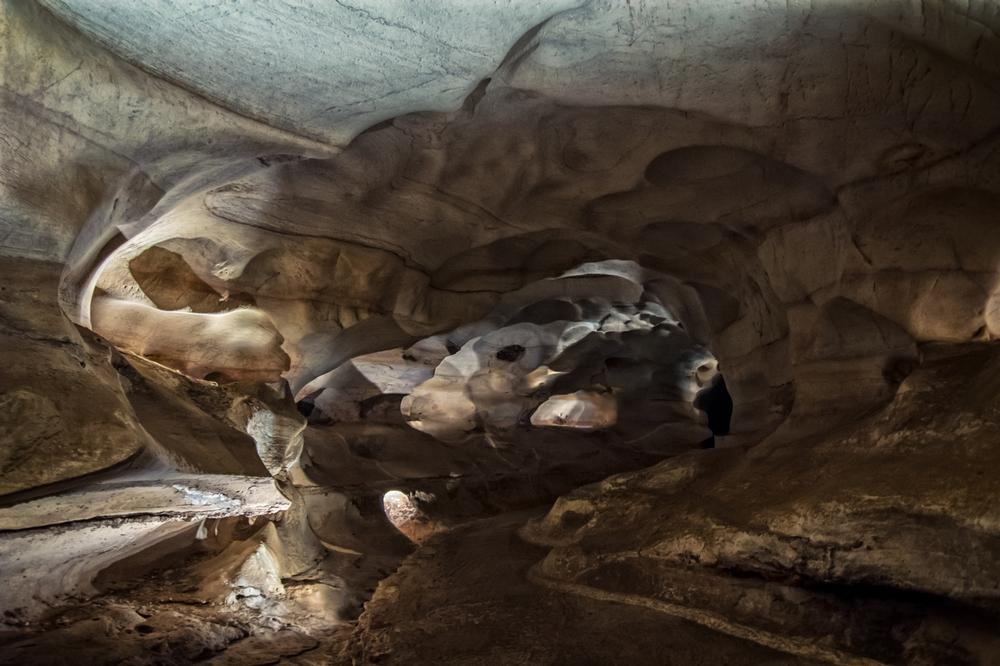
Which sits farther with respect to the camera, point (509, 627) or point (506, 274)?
point (506, 274)

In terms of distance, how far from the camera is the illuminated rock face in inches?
104

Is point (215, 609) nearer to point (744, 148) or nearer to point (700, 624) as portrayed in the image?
point (700, 624)

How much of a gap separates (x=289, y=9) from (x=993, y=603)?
320 cm

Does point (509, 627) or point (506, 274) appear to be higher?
point (506, 274)

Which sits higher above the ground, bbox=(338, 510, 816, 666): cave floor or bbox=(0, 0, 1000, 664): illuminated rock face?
bbox=(0, 0, 1000, 664): illuminated rock face

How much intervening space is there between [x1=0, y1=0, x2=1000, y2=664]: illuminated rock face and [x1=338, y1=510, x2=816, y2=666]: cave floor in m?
0.06

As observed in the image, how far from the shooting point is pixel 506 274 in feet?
21.1

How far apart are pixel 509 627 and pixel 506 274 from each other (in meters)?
3.88

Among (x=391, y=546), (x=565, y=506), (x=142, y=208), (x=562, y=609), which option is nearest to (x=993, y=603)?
(x=562, y=609)

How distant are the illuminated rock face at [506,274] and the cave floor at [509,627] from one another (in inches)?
2.3

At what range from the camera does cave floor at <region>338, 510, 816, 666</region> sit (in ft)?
8.61

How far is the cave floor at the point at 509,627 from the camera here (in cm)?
262

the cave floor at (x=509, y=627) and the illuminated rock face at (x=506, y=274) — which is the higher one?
the illuminated rock face at (x=506, y=274)

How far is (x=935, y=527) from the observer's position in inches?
93.8
